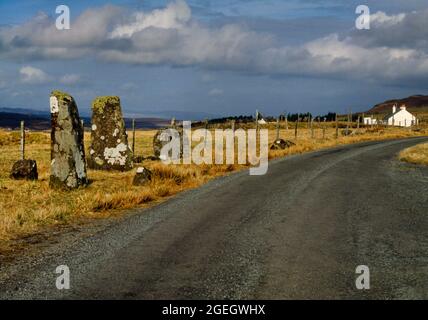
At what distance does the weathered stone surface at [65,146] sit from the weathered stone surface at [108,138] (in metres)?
4.88

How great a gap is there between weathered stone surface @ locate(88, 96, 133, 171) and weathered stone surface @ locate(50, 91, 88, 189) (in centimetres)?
488

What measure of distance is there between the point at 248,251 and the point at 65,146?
9.47m

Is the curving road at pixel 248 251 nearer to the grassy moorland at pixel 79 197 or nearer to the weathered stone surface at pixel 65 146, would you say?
the grassy moorland at pixel 79 197

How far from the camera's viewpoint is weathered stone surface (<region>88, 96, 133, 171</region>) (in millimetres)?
21094

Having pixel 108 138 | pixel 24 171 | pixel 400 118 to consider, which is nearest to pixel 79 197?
pixel 24 171

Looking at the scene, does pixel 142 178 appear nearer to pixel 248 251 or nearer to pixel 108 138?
pixel 108 138

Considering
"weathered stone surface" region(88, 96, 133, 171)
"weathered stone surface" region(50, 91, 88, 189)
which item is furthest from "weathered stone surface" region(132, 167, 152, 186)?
"weathered stone surface" region(88, 96, 133, 171)

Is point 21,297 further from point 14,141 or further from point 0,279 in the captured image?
point 14,141

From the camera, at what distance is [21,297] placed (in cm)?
594

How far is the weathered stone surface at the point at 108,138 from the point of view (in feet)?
69.2

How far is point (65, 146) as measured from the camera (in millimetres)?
15625
